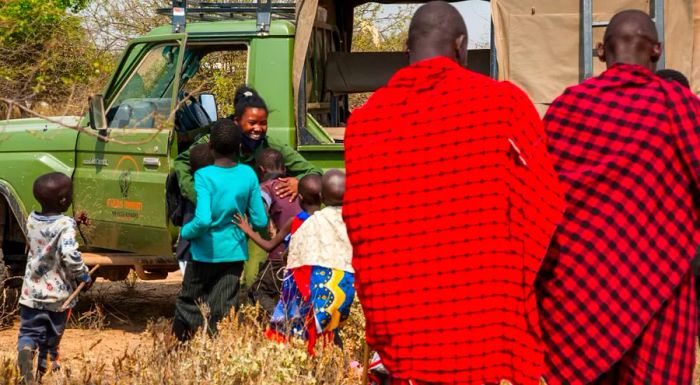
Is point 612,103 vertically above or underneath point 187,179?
above

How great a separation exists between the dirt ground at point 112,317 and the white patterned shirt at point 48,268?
2.80 feet

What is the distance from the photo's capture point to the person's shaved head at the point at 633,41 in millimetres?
3543

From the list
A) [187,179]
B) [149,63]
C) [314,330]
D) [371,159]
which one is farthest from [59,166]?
[371,159]

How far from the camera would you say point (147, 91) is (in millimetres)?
7277

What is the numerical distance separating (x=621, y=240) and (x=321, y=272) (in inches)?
70.3

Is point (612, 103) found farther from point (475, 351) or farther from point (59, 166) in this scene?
point (59, 166)

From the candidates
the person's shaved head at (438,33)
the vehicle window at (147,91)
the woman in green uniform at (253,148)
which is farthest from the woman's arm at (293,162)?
the person's shaved head at (438,33)

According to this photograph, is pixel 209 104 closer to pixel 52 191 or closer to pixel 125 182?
pixel 125 182

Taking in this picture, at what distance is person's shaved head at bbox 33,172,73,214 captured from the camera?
5367 millimetres

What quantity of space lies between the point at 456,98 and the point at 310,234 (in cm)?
183

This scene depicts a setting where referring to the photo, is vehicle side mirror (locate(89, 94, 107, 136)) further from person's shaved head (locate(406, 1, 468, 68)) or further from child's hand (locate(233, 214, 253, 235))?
person's shaved head (locate(406, 1, 468, 68))

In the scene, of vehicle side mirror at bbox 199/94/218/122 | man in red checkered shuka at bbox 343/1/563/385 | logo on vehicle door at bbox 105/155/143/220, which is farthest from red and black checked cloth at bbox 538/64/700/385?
vehicle side mirror at bbox 199/94/218/122

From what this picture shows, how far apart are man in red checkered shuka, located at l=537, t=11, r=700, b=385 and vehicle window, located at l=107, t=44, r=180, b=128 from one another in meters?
4.15

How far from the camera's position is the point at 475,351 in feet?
10.3
